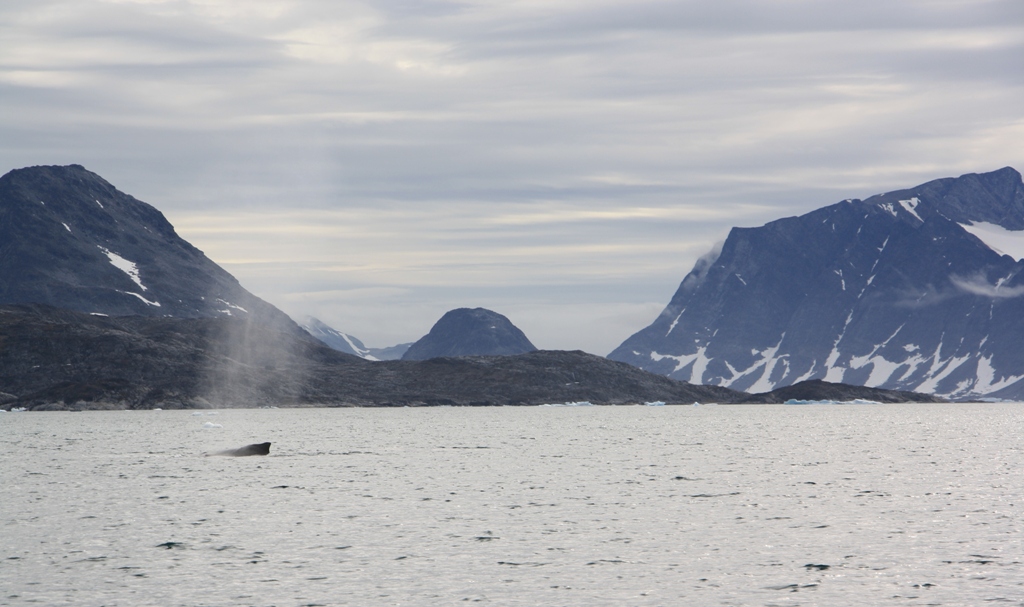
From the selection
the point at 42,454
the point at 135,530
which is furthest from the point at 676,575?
the point at 42,454

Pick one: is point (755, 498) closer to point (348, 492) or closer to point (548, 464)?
point (348, 492)

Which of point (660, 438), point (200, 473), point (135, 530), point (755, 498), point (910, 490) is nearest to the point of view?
point (135, 530)

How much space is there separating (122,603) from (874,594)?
98.8 feet

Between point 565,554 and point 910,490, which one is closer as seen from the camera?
point 565,554

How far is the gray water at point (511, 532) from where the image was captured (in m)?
44.2

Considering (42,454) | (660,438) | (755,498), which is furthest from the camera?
(660,438)

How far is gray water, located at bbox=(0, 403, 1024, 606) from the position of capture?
145ft

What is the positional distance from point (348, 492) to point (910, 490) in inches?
1810

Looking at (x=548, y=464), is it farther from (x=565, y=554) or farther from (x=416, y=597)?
(x=416, y=597)

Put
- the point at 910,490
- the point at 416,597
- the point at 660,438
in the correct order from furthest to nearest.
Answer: the point at 660,438 < the point at 910,490 < the point at 416,597

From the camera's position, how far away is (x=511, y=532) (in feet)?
203

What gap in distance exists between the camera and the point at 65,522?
6731 cm

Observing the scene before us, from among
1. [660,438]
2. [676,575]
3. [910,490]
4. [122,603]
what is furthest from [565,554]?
[660,438]

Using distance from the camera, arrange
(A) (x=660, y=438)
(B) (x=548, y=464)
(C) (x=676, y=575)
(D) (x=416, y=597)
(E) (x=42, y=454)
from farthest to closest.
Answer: (A) (x=660, y=438)
(E) (x=42, y=454)
(B) (x=548, y=464)
(C) (x=676, y=575)
(D) (x=416, y=597)
